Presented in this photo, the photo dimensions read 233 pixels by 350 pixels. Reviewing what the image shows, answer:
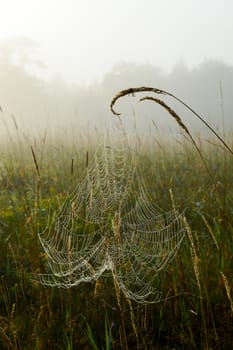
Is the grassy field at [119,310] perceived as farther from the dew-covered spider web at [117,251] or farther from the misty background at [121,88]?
the misty background at [121,88]

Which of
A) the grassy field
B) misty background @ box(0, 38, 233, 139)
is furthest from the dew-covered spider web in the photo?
misty background @ box(0, 38, 233, 139)

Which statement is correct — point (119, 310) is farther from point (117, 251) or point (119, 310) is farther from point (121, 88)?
point (121, 88)

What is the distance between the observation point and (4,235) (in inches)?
140

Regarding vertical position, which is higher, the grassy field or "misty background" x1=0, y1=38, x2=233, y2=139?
"misty background" x1=0, y1=38, x2=233, y2=139

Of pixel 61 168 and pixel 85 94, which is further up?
pixel 85 94

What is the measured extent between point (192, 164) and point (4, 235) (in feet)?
9.75

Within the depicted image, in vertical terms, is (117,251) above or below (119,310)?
above

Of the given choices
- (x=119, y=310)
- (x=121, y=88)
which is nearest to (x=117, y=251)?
(x=119, y=310)

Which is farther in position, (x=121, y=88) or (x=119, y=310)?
(x=121, y=88)

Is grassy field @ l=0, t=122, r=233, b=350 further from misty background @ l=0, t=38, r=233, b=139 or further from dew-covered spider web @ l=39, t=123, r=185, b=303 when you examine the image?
misty background @ l=0, t=38, r=233, b=139

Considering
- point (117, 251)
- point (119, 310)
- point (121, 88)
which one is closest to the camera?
point (117, 251)

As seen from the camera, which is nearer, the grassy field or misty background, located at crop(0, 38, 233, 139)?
the grassy field

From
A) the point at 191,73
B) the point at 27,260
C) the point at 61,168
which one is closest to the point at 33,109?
the point at 191,73

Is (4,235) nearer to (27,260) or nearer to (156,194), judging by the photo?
(27,260)
